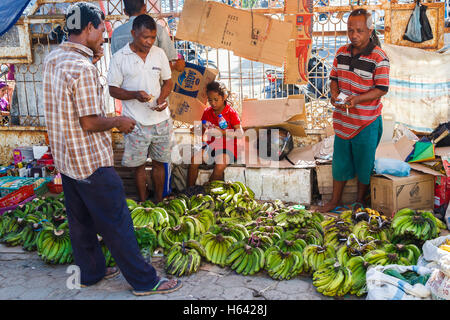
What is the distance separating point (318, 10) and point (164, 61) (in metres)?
2.43

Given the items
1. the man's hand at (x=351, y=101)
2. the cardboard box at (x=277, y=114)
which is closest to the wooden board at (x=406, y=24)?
the cardboard box at (x=277, y=114)

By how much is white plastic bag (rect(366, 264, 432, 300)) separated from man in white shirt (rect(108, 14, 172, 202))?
8.69 ft

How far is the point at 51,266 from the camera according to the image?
157 inches

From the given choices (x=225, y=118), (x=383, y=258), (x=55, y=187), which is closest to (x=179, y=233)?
(x=225, y=118)

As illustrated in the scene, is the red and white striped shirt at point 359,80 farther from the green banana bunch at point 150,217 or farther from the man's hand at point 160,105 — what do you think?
the green banana bunch at point 150,217

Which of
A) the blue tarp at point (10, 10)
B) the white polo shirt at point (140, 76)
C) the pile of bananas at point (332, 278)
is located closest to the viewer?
the pile of bananas at point (332, 278)

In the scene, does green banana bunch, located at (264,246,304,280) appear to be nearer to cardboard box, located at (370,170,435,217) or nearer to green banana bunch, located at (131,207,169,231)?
green banana bunch, located at (131,207,169,231)

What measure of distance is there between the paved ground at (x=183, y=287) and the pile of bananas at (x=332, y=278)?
0.07 meters

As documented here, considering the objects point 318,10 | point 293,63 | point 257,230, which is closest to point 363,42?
point 293,63

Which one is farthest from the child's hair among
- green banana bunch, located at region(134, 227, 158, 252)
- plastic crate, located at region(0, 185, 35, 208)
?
plastic crate, located at region(0, 185, 35, 208)

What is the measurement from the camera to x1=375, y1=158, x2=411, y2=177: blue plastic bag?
15.8ft

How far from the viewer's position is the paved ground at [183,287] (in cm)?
342

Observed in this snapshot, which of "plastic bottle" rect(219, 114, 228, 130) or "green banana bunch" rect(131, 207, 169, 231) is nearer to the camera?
"green banana bunch" rect(131, 207, 169, 231)

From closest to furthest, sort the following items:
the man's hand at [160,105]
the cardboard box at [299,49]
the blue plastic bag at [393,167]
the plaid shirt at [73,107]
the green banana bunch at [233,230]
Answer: the plaid shirt at [73,107] → the green banana bunch at [233,230] → the man's hand at [160,105] → the blue plastic bag at [393,167] → the cardboard box at [299,49]
